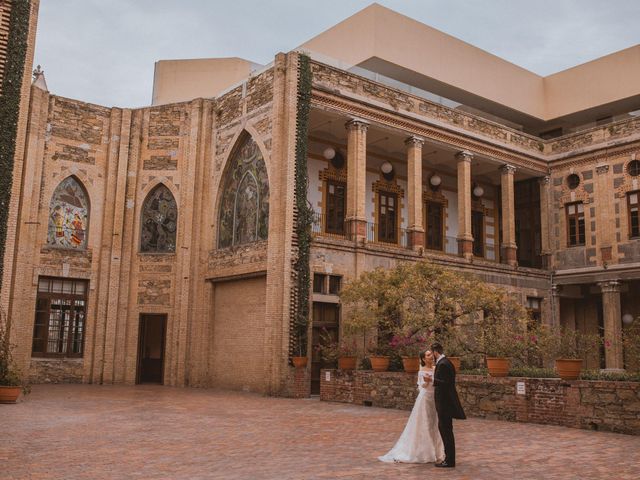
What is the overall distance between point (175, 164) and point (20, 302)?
22.7 feet

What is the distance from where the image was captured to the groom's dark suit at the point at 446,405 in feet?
26.9

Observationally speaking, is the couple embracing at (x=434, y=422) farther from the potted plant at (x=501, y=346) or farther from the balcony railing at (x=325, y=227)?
the balcony railing at (x=325, y=227)

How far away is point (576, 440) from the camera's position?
35.2 feet

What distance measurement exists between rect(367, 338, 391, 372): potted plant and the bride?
8.15 metres

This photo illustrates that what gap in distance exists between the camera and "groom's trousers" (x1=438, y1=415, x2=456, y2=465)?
817 cm

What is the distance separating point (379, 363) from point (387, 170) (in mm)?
10890

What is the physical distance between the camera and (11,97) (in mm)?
18750

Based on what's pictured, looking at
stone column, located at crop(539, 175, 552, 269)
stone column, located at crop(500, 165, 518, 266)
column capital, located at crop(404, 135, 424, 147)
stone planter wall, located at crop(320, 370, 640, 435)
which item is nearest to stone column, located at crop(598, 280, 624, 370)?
stone column, located at crop(539, 175, 552, 269)

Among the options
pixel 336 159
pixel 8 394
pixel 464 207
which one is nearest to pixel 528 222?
pixel 464 207

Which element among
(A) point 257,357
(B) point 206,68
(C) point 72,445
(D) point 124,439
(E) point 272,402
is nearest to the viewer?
(C) point 72,445

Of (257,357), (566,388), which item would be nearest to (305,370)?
(257,357)

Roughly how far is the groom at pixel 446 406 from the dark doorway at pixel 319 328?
11605mm

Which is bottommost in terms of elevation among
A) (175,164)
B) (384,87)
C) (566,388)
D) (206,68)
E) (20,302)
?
(566,388)

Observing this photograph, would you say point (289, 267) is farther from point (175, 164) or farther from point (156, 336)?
point (156, 336)
